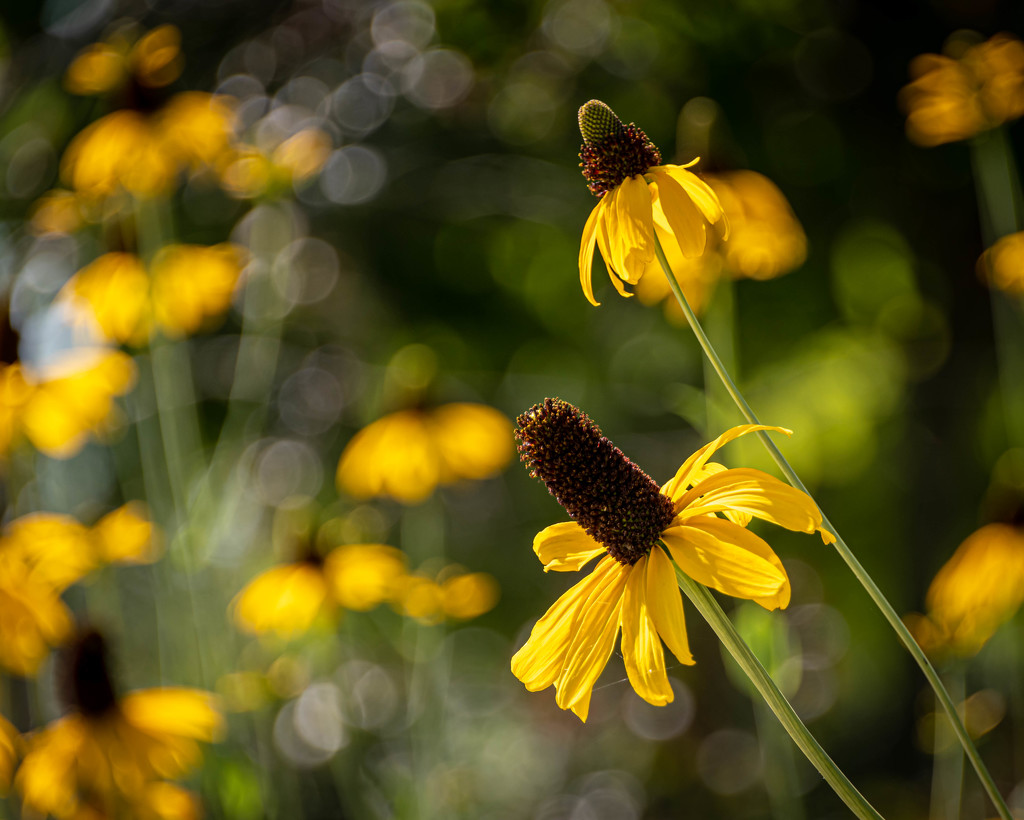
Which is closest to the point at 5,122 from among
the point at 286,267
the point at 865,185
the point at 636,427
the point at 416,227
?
the point at 286,267

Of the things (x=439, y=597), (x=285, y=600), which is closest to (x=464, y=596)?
(x=439, y=597)

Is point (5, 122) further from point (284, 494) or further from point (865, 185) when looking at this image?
point (865, 185)

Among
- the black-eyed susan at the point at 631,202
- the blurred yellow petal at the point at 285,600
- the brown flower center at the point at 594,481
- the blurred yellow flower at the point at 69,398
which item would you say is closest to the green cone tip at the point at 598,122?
the black-eyed susan at the point at 631,202

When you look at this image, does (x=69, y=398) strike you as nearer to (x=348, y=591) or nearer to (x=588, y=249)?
(x=348, y=591)

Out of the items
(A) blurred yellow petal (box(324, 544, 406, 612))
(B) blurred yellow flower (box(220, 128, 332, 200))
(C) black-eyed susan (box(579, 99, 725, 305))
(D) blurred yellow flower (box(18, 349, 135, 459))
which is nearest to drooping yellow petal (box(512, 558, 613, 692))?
(C) black-eyed susan (box(579, 99, 725, 305))

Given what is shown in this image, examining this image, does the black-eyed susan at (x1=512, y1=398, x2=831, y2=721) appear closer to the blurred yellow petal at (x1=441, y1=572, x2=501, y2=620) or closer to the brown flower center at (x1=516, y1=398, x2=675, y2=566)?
the brown flower center at (x1=516, y1=398, x2=675, y2=566)

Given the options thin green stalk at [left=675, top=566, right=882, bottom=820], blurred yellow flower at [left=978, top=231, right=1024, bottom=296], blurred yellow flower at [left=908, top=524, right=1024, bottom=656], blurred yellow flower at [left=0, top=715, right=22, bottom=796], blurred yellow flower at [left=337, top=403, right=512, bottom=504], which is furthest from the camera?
blurred yellow flower at [left=337, top=403, right=512, bottom=504]
